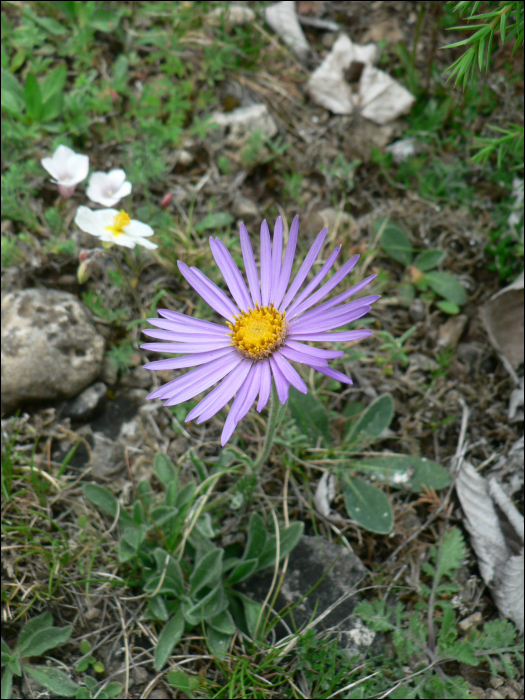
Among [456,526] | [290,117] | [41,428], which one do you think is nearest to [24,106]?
[290,117]

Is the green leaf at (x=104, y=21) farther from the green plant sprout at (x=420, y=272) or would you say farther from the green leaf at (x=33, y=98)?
the green plant sprout at (x=420, y=272)

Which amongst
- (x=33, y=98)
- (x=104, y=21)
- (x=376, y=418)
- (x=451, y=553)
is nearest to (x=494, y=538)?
(x=451, y=553)

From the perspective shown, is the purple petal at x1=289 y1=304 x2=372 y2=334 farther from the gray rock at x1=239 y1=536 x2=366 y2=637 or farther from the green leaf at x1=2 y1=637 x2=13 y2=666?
the green leaf at x1=2 y1=637 x2=13 y2=666

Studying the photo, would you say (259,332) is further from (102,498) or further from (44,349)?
(44,349)

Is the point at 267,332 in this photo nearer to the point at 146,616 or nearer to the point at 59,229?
the point at 146,616

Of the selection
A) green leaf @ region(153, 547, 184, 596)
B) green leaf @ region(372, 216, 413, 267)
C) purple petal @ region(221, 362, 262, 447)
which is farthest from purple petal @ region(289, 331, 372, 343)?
green leaf @ region(372, 216, 413, 267)
